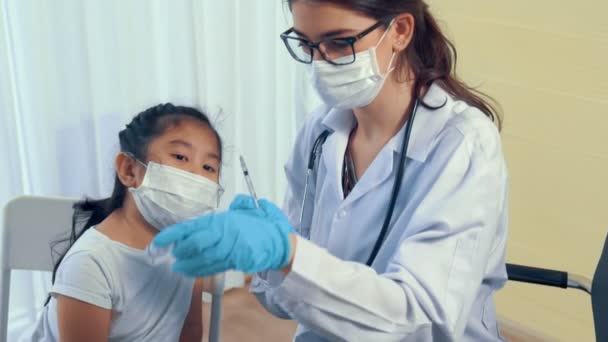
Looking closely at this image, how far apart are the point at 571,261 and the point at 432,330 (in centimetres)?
129

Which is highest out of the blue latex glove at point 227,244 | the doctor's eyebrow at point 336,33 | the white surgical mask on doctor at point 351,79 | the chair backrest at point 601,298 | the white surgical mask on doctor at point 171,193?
the doctor's eyebrow at point 336,33

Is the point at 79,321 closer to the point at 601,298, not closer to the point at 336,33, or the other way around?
the point at 336,33

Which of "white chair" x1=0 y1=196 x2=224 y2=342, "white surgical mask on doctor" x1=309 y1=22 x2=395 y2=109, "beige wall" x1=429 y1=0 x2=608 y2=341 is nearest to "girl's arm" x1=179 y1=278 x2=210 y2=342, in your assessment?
"white chair" x1=0 y1=196 x2=224 y2=342

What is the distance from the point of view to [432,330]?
0.99m

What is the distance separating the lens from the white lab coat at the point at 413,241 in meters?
0.92

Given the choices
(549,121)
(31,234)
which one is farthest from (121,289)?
(549,121)

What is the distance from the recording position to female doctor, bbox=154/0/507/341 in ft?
2.92

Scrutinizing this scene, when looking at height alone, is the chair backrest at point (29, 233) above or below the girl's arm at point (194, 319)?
above

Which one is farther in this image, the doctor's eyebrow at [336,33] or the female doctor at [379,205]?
the doctor's eyebrow at [336,33]

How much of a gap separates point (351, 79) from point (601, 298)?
68 centimetres

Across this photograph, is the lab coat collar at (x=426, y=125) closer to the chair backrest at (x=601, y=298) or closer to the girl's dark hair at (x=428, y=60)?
the girl's dark hair at (x=428, y=60)

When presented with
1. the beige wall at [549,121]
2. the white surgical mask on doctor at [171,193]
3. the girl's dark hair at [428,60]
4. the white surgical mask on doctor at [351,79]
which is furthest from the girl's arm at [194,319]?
the beige wall at [549,121]

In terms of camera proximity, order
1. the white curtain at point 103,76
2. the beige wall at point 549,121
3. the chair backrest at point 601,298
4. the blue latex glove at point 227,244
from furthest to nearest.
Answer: the beige wall at point 549,121 → the white curtain at point 103,76 → the chair backrest at point 601,298 → the blue latex glove at point 227,244

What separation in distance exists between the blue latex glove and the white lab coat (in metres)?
0.05
